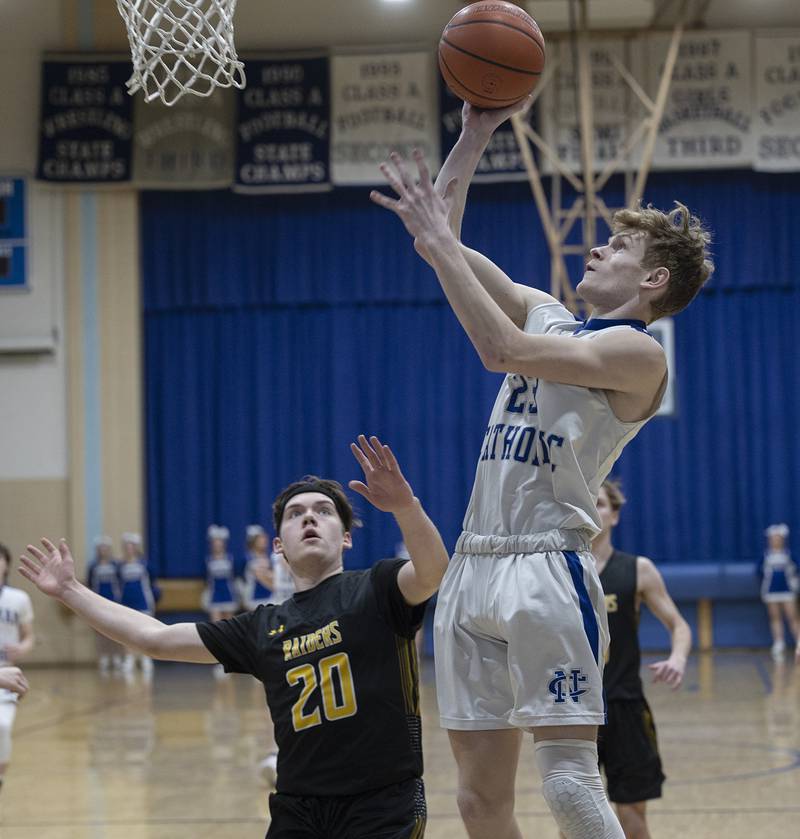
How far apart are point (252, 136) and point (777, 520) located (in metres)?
8.21

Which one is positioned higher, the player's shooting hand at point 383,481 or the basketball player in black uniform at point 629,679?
the player's shooting hand at point 383,481

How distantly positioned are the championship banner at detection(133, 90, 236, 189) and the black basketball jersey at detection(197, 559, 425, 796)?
13336mm

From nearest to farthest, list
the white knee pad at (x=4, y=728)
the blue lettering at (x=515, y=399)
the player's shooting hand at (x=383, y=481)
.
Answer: the player's shooting hand at (x=383, y=481)
the blue lettering at (x=515, y=399)
the white knee pad at (x=4, y=728)

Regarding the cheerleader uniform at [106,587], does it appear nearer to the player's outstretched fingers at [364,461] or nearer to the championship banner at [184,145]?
the championship banner at [184,145]

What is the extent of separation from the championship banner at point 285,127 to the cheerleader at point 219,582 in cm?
448

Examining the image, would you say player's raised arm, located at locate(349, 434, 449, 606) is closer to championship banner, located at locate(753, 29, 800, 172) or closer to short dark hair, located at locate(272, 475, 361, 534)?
short dark hair, located at locate(272, 475, 361, 534)

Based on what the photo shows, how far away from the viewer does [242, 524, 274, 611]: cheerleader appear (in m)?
15.4

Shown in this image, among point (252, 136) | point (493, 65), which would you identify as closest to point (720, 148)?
point (252, 136)

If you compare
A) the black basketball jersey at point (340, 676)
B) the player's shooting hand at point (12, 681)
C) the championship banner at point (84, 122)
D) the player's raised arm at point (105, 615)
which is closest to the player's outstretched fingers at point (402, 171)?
the black basketball jersey at point (340, 676)

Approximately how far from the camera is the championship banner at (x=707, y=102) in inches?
614

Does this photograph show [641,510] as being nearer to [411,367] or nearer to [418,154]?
[411,367]

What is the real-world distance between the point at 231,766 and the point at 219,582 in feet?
26.4

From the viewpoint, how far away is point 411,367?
16.8 metres

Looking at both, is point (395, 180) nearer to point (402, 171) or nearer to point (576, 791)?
point (402, 171)
